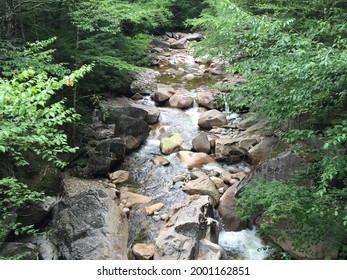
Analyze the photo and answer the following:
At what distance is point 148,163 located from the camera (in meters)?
9.97

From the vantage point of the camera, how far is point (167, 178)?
30.1 ft

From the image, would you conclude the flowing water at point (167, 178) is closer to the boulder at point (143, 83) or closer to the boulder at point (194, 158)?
the boulder at point (194, 158)

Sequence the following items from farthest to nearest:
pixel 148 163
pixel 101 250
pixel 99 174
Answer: pixel 148 163
pixel 99 174
pixel 101 250

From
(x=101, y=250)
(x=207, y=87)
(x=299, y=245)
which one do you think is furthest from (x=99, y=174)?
(x=207, y=87)

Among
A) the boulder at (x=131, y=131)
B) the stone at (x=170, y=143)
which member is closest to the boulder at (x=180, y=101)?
the stone at (x=170, y=143)

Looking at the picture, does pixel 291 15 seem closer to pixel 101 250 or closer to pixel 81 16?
pixel 81 16

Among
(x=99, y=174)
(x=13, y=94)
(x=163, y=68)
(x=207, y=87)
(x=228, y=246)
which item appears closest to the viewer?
(x=13, y=94)

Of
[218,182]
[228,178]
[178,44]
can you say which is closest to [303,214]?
[218,182]

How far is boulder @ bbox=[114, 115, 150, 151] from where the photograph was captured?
10.6m

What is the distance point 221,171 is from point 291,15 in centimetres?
502

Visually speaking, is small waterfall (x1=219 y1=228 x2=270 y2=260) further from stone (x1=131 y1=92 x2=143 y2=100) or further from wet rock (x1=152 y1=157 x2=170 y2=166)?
stone (x1=131 y1=92 x2=143 y2=100)

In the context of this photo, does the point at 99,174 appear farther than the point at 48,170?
Yes

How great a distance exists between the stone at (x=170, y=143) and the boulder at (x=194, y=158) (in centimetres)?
46
